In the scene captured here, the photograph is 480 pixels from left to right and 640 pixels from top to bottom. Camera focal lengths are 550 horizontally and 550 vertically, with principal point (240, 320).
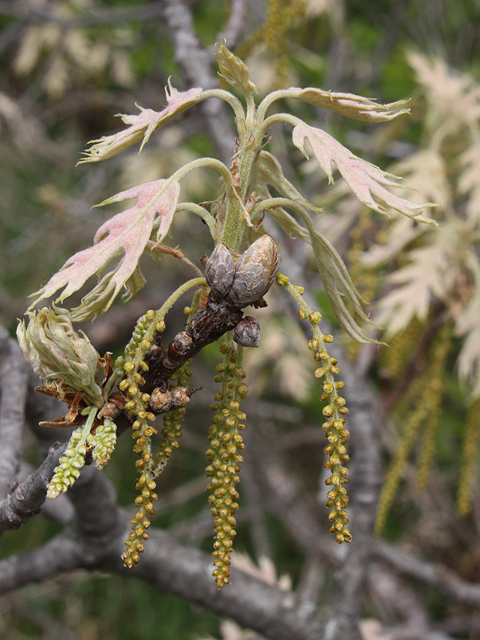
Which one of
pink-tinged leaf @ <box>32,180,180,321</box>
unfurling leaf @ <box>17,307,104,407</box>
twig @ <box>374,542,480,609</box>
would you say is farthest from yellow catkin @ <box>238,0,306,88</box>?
twig @ <box>374,542,480,609</box>

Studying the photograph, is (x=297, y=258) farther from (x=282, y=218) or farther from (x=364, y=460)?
(x=282, y=218)

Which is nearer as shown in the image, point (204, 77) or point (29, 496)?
point (29, 496)

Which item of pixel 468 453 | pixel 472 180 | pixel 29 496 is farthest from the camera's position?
pixel 472 180

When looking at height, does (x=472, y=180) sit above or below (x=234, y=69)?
above

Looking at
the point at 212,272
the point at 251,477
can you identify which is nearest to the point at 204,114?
the point at 212,272

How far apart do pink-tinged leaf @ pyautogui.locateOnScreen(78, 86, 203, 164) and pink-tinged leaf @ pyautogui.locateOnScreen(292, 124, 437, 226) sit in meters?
0.11

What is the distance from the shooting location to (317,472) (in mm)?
2824

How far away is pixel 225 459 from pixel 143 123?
35 cm

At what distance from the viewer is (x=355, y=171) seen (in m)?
0.53

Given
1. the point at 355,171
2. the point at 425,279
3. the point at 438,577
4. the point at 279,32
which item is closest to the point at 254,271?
the point at 355,171

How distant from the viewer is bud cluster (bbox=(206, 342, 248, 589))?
0.51 meters

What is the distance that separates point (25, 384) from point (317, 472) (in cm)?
223

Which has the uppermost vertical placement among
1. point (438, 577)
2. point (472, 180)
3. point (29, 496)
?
point (472, 180)

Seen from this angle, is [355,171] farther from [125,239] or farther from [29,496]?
[29,496]
